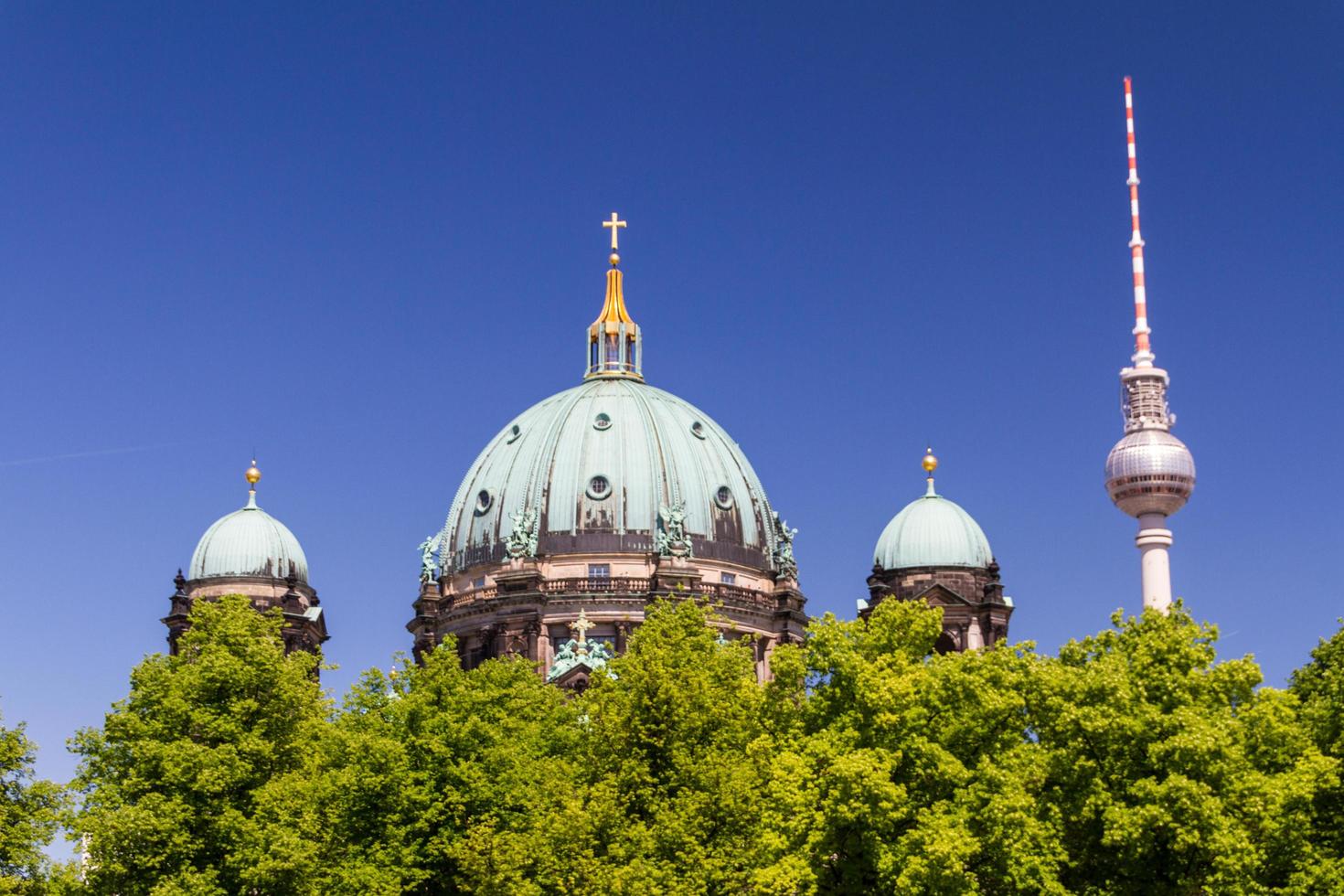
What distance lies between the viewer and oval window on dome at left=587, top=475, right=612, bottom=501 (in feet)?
398

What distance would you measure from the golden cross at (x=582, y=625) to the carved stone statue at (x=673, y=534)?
6.25 m

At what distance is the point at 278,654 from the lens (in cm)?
7462

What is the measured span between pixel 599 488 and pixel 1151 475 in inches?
1330

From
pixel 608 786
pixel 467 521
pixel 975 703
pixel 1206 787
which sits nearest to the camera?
pixel 1206 787

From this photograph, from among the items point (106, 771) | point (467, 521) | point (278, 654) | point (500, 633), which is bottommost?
point (106, 771)

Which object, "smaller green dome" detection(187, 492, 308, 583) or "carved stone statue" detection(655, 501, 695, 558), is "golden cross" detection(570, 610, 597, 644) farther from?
"smaller green dome" detection(187, 492, 308, 583)

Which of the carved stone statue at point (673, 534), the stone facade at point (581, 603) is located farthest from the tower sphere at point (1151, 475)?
the carved stone statue at point (673, 534)

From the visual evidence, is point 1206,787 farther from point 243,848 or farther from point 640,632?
point 243,848

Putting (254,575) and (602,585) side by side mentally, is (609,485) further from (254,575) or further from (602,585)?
(254,575)

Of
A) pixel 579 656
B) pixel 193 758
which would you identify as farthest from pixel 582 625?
pixel 193 758

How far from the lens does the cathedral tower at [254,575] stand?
12369 centimetres

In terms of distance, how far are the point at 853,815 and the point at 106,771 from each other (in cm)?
3045

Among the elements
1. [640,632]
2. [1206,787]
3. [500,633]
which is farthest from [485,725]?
[500,633]

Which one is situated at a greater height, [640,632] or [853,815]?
[640,632]
